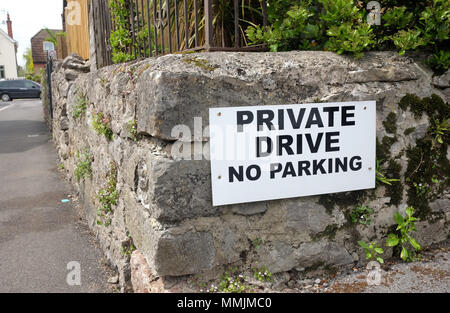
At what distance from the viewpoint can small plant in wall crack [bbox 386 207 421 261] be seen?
254cm

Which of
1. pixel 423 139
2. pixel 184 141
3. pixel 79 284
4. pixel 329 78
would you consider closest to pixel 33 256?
pixel 79 284

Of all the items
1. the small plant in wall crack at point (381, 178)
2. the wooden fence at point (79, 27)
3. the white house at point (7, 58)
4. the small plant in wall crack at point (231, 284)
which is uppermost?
the white house at point (7, 58)

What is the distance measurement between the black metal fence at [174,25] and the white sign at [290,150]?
1.83ft

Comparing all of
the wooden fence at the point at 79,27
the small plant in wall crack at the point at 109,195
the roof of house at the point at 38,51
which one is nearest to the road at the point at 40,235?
the small plant in wall crack at the point at 109,195

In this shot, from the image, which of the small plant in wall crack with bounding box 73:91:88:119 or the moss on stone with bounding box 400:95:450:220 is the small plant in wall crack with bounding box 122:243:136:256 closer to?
the moss on stone with bounding box 400:95:450:220

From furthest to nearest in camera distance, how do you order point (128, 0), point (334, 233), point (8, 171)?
point (8, 171), point (128, 0), point (334, 233)

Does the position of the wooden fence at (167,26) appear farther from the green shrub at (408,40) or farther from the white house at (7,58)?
the white house at (7,58)

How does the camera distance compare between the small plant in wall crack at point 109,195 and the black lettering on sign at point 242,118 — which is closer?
the black lettering on sign at point 242,118

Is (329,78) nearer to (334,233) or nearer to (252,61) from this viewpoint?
(252,61)

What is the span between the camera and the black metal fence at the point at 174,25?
2537mm

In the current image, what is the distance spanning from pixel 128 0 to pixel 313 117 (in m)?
2.30

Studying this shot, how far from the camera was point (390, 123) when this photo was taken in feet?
8.27

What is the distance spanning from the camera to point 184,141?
2125mm

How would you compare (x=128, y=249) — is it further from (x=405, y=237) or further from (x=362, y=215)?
(x=405, y=237)
